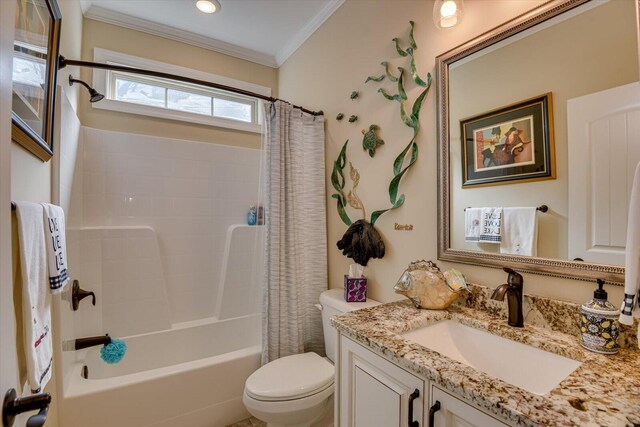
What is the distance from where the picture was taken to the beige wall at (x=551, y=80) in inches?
34.1

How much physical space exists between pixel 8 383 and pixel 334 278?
1.67 metres

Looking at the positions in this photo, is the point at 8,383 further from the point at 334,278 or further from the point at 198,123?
the point at 198,123

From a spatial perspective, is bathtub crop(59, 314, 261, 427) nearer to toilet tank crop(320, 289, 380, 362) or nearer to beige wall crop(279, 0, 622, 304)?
toilet tank crop(320, 289, 380, 362)

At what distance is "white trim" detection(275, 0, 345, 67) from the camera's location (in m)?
2.02

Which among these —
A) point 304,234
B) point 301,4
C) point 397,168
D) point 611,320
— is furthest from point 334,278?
point 301,4

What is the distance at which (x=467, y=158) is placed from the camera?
48.2 inches

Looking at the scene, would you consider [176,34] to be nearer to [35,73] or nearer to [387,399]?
[35,73]

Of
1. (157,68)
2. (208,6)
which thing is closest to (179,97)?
(157,68)

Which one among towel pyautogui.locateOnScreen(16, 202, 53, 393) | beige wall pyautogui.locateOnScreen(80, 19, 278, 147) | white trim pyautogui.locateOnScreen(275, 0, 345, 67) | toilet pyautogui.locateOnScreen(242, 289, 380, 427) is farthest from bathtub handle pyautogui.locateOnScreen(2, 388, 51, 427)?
white trim pyautogui.locateOnScreen(275, 0, 345, 67)

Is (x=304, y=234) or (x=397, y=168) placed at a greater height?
(x=397, y=168)

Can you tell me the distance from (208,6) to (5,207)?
218 cm

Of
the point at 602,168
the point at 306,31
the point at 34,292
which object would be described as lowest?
the point at 34,292

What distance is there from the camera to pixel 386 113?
1.61 metres

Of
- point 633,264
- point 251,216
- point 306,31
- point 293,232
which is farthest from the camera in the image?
point 251,216
